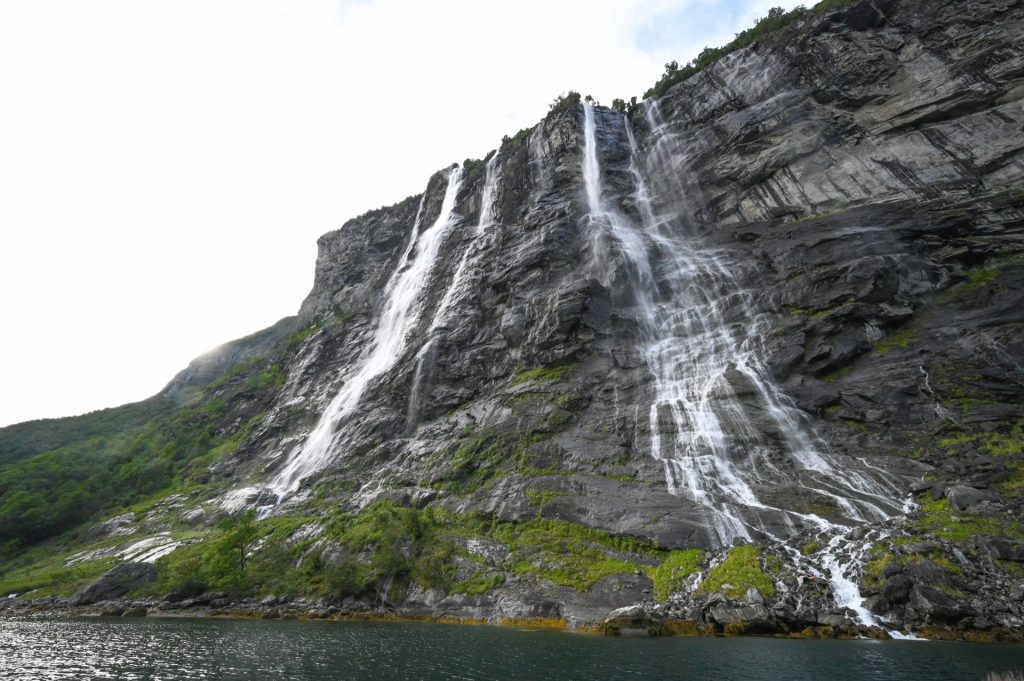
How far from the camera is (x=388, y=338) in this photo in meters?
61.5

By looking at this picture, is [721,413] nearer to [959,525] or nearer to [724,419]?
[724,419]

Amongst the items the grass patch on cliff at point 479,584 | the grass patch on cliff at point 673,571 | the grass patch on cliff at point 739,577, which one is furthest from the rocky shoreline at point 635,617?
the grass patch on cliff at point 479,584

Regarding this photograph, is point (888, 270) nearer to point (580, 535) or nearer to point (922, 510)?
point (922, 510)

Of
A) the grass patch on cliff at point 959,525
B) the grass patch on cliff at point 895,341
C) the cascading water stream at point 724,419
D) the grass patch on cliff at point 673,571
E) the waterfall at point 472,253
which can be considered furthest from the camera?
the waterfall at point 472,253

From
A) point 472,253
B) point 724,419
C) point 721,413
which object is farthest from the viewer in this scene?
point 472,253

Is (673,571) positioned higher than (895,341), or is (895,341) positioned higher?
(895,341)

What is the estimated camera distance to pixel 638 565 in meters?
26.9

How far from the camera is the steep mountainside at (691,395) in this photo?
24.5 m

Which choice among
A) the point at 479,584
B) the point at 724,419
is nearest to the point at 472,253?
the point at 724,419

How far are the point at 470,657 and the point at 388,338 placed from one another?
4674cm

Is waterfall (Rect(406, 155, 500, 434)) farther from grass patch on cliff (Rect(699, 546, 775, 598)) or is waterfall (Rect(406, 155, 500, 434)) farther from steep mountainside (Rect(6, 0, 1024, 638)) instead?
grass patch on cliff (Rect(699, 546, 775, 598))

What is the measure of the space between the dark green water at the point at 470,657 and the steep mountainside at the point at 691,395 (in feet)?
10.00

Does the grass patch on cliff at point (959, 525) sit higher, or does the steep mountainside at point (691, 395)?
the steep mountainside at point (691, 395)

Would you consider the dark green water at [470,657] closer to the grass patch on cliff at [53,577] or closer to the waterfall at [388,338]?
the grass patch on cliff at [53,577]
